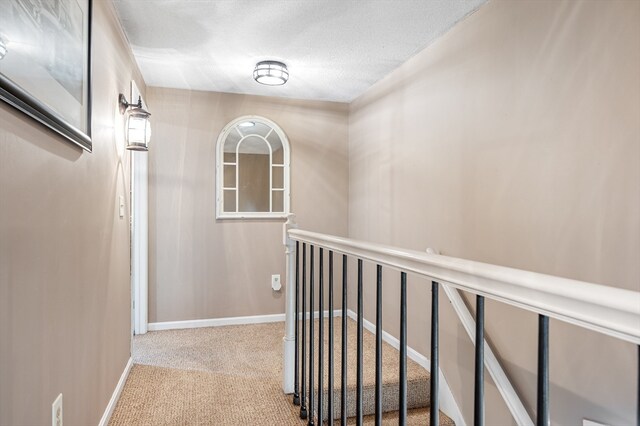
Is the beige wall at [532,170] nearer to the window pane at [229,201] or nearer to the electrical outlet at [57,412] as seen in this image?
the window pane at [229,201]

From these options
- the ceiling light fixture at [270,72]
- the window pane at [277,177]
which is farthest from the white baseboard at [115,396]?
the ceiling light fixture at [270,72]

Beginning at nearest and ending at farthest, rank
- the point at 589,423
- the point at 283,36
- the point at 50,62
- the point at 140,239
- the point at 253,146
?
the point at 50,62
the point at 589,423
the point at 283,36
the point at 140,239
the point at 253,146

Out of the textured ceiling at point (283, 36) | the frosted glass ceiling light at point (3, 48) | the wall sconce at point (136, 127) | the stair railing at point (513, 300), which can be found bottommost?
the stair railing at point (513, 300)

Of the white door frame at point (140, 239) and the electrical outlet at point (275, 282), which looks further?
the electrical outlet at point (275, 282)

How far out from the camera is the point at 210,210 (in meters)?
3.41

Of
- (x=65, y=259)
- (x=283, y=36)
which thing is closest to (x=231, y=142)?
(x=283, y=36)

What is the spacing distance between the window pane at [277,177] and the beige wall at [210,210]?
11 centimetres

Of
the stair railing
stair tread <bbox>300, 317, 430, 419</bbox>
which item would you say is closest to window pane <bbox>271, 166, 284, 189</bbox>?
stair tread <bbox>300, 317, 430, 419</bbox>

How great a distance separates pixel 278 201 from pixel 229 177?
0.50 metres

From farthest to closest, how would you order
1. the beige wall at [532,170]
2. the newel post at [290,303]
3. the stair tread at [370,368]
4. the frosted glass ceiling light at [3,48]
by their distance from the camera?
the stair tread at [370,368], the newel post at [290,303], the beige wall at [532,170], the frosted glass ceiling light at [3,48]

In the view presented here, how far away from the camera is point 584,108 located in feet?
4.95

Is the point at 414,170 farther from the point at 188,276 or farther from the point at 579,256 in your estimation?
the point at 188,276

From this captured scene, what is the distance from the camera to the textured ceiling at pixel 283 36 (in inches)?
79.5

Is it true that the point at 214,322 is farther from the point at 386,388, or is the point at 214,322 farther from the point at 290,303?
the point at 386,388
